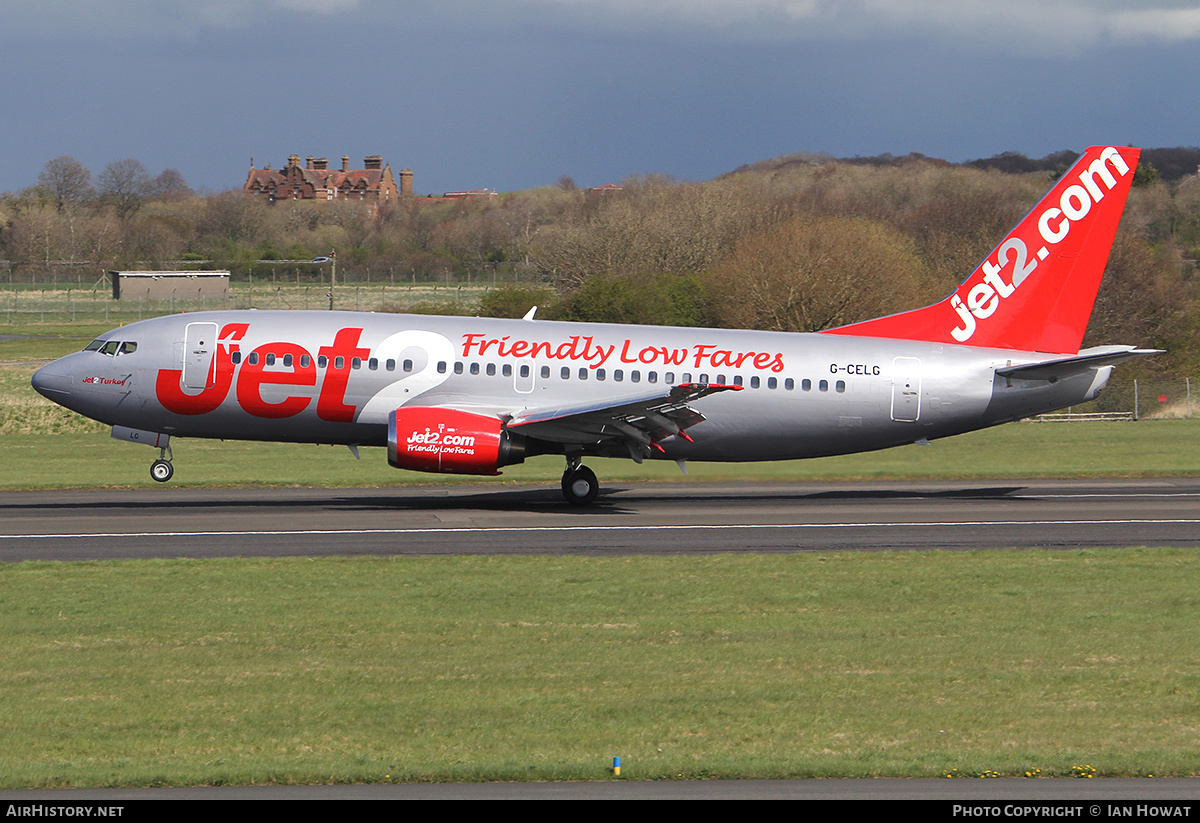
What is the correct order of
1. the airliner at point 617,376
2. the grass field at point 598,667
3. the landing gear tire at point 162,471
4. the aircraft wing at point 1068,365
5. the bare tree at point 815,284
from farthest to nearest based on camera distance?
the bare tree at point 815,284 < the landing gear tire at point 162,471 < the aircraft wing at point 1068,365 < the airliner at point 617,376 < the grass field at point 598,667

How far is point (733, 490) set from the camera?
111ft

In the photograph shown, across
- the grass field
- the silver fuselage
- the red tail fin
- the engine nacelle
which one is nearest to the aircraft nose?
the silver fuselage

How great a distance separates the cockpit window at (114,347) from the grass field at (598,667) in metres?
9.42

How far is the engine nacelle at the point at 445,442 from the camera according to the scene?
27.6m

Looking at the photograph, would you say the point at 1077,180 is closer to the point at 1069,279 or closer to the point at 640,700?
the point at 1069,279

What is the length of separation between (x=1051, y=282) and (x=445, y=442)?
53.4ft

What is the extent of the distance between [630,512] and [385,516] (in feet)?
18.9

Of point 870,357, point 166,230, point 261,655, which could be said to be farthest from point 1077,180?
point 166,230

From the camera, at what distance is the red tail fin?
31.6 metres

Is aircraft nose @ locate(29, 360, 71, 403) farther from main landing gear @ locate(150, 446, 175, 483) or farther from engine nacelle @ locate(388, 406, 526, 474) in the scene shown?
engine nacelle @ locate(388, 406, 526, 474)

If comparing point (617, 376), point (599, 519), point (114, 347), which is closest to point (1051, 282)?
point (617, 376)

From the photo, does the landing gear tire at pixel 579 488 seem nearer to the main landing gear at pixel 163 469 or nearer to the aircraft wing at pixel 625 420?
the aircraft wing at pixel 625 420

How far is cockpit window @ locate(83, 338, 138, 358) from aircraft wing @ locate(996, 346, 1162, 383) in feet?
70.6

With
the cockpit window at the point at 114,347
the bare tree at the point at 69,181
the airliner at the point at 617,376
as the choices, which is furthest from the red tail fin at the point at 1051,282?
the bare tree at the point at 69,181
